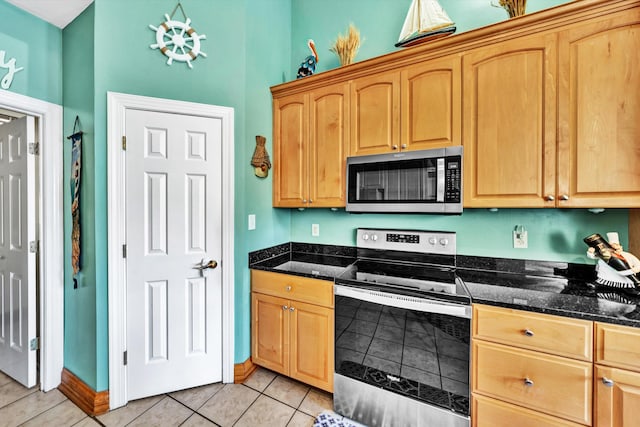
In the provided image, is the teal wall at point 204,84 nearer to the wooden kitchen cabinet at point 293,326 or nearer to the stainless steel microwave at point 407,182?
the wooden kitchen cabinet at point 293,326

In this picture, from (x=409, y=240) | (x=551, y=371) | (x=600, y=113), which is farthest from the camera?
(x=409, y=240)

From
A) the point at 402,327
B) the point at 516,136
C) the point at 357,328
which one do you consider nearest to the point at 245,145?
the point at 357,328

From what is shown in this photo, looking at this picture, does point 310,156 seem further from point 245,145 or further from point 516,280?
point 516,280

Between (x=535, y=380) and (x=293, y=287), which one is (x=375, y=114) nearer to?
(x=293, y=287)

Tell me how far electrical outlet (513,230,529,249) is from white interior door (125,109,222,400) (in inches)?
82.4

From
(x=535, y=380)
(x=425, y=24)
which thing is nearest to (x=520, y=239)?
Result: (x=535, y=380)

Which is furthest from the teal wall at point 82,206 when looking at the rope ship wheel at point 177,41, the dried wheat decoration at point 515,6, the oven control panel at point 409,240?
the dried wheat decoration at point 515,6

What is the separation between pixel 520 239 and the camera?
175 centimetres

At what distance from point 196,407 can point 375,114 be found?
7.80ft

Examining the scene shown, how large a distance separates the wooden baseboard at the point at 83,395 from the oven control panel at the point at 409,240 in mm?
2060

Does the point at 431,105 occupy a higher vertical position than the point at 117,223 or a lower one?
higher

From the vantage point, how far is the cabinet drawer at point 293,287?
5.80 feet

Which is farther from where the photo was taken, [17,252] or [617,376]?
[17,252]

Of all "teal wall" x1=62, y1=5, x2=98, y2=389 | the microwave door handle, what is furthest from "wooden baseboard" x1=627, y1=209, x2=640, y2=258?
"teal wall" x1=62, y1=5, x2=98, y2=389
